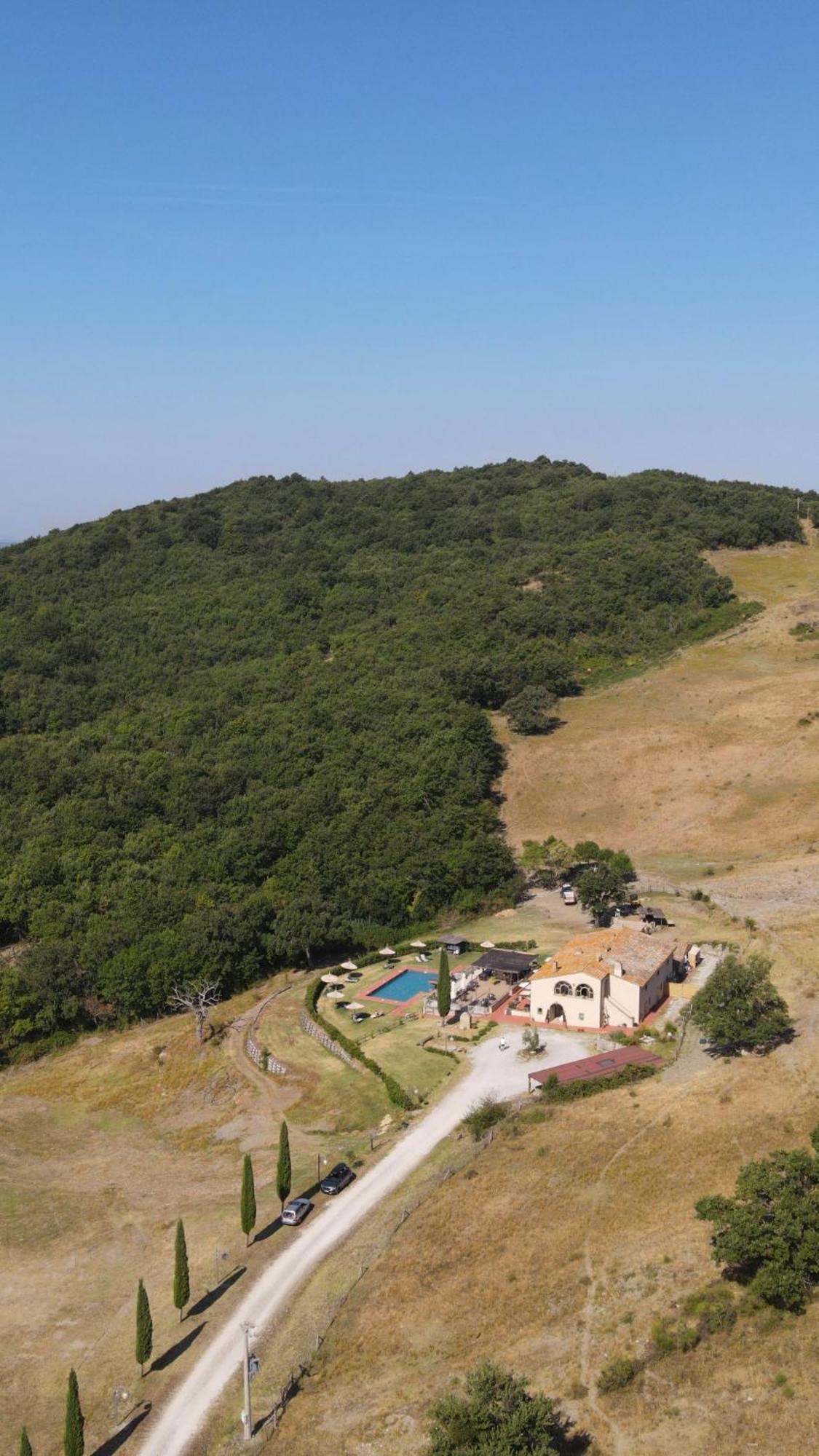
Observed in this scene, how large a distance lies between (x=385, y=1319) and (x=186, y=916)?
34.5 m

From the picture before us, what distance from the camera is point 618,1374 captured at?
1019 inches

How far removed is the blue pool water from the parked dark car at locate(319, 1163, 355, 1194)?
57.3 ft

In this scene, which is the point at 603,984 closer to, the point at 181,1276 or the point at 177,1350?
the point at 181,1276

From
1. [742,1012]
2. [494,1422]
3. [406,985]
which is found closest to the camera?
[494,1422]

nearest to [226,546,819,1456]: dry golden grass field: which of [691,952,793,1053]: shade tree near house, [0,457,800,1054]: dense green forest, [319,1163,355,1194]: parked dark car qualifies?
[691,952,793,1053]: shade tree near house

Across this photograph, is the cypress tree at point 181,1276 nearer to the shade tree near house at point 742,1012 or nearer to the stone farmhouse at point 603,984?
the shade tree near house at point 742,1012

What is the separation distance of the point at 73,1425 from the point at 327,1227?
34.0 ft

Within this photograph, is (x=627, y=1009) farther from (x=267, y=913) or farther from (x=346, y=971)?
(x=267, y=913)

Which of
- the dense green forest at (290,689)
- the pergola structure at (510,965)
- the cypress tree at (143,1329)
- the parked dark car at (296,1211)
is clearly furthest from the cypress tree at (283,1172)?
the dense green forest at (290,689)

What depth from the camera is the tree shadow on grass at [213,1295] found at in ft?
103

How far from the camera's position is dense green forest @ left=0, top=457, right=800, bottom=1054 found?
63.0 m

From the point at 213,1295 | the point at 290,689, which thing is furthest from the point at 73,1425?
the point at 290,689

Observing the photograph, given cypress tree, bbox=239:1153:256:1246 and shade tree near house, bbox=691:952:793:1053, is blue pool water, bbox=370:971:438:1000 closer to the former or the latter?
shade tree near house, bbox=691:952:793:1053

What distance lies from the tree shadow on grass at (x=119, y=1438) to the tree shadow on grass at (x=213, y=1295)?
12.7ft
